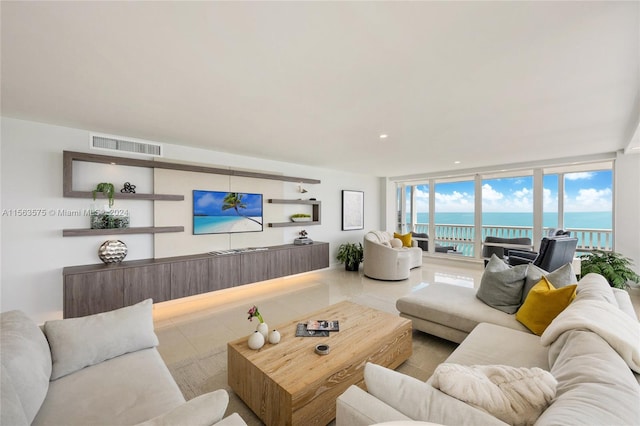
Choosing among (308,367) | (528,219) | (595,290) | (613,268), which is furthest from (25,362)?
(528,219)

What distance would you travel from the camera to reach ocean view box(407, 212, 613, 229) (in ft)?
17.5

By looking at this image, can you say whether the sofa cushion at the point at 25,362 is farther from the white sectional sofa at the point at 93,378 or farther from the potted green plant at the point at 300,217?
the potted green plant at the point at 300,217

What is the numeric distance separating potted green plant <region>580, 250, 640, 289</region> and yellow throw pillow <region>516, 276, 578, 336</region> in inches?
111

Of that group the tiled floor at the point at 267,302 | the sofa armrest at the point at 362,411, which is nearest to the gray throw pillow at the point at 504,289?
the tiled floor at the point at 267,302

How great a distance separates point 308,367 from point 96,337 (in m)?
1.32

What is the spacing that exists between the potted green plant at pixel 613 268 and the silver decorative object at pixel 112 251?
670cm

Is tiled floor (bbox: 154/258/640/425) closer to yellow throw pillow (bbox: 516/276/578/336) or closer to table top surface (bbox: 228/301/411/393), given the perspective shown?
table top surface (bbox: 228/301/411/393)

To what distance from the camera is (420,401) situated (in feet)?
3.28

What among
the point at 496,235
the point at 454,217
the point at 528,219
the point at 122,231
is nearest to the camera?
the point at 122,231

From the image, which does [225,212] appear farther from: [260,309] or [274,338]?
[274,338]

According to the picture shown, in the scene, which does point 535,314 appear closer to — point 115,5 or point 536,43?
point 536,43

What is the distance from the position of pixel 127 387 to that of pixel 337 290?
3.45 metres

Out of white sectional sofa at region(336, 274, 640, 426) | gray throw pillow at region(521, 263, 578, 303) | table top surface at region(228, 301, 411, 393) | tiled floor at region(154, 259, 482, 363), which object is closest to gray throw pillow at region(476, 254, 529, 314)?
gray throw pillow at region(521, 263, 578, 303)

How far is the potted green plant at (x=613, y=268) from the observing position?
3762 millimetres
